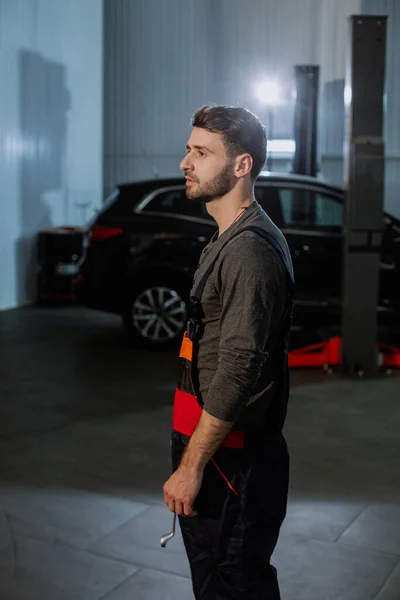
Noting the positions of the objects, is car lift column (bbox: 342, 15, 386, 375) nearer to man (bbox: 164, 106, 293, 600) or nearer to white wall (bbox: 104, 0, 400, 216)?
man (bbox: 164, 106, 293, 600)

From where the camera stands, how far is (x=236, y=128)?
83.0 inches

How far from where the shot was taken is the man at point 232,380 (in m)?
2.03

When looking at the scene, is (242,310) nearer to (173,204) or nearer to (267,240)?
(267,240)

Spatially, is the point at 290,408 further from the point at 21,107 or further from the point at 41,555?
the point at 21,107

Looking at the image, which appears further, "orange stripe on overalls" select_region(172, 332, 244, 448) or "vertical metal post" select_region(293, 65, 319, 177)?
"vertical metal post" select_region(293, 65, 319, 177)

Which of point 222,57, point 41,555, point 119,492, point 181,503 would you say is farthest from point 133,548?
point 222,57

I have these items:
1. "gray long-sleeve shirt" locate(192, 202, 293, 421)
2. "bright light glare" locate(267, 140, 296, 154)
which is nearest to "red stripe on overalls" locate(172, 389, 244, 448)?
"gray long-sleeve shirt" locate(192, 202, 293, 421)

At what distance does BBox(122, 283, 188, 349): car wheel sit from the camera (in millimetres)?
8172

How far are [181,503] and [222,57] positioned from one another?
47.9ft

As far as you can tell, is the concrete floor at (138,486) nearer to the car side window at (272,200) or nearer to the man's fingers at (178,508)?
the man's fingers at (178,508)

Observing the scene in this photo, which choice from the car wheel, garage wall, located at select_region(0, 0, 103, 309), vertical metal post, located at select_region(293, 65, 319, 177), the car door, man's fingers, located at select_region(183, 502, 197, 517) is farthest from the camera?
vertical metal post, located at select_region(293, 65, 319, 177)

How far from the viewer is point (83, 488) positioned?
14.5ft

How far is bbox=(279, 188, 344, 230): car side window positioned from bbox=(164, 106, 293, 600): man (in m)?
5.88

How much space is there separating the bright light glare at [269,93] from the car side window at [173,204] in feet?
20.9
